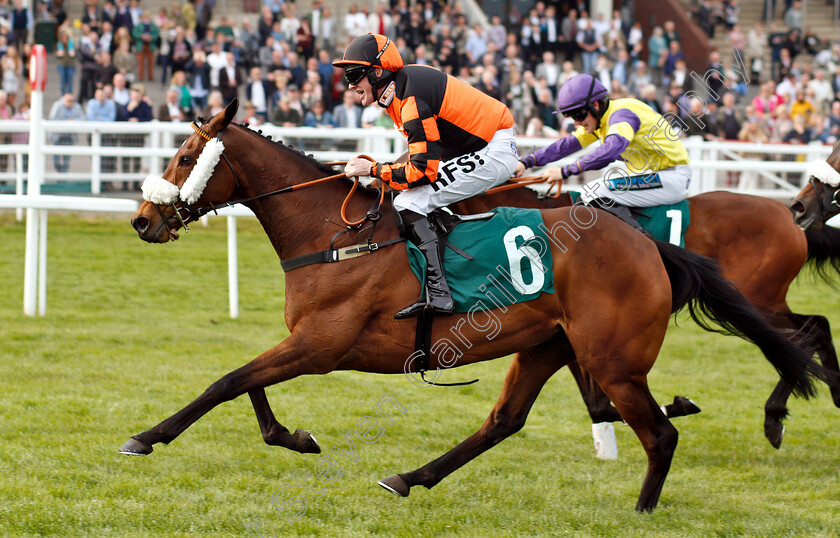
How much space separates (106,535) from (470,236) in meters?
2.05

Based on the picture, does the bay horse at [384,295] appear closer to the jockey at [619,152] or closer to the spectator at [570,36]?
the jockey at [619,152]

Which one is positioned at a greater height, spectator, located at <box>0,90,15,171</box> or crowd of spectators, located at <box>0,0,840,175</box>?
crowd of spectators, located at <box>0,0,840,175</box>

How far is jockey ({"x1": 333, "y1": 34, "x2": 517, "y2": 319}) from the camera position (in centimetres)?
454

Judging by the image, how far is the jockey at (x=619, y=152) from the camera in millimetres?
Answer: 5984

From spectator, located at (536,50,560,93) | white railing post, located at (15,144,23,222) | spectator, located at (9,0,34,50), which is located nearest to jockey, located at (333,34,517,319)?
white railing post, located at (15,144,23,222)

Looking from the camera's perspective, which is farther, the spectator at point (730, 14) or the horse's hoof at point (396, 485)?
the spectator at point (730, 14)

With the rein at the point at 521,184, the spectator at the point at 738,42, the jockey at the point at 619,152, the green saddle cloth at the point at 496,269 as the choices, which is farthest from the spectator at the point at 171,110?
the spectator at the point at 738,42

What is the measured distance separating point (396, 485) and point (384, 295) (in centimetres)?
92

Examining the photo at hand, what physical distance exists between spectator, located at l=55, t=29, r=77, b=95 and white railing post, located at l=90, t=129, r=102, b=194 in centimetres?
428

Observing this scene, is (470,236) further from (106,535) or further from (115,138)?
(115,138)

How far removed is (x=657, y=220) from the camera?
6.28 m

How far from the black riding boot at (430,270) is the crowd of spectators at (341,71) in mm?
8565

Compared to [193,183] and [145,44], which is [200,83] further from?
[193,183]

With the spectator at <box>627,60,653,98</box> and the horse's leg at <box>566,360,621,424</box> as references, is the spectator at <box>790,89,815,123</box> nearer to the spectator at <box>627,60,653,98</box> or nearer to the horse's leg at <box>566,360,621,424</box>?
the spectator at <box>627,60,653,98</box>
